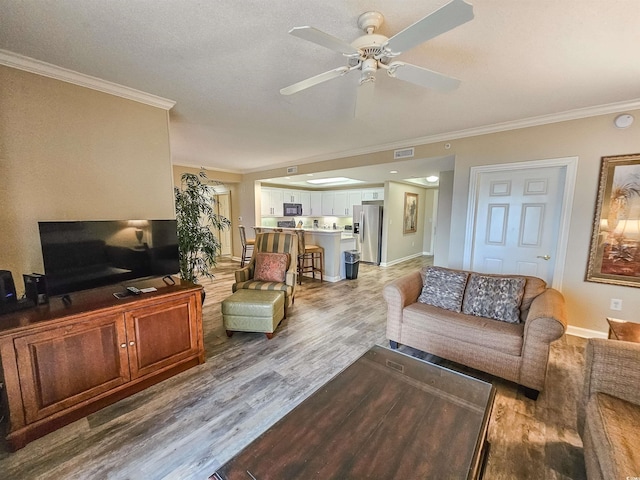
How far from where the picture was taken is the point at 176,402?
1.95m

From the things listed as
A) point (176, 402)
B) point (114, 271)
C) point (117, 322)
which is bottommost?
point (176, 402)

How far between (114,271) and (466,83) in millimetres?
3299

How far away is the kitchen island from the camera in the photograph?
17.3 ft

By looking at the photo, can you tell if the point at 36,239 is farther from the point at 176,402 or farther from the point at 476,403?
the point at 476,403

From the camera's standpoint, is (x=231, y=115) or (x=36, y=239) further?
(x=231, y=115)

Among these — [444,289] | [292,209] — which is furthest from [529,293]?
[292,209]

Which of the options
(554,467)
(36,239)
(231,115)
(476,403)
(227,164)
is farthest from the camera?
(227,164)

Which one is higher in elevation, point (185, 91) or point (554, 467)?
point (185, 91)

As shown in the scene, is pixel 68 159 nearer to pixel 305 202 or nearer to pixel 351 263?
pixel 351 263

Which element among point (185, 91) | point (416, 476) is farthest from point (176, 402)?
point (185, 91)

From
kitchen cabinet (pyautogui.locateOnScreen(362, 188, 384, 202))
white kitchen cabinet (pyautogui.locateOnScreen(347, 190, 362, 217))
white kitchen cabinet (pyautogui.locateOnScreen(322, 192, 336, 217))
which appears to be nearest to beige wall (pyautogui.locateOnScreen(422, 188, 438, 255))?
kitchen cabinet (pyautogui.locateOnScreen(362, 188, 384, 202))

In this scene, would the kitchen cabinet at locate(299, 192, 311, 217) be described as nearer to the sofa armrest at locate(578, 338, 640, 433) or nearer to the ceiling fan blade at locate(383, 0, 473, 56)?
the ceiling fan blade at locate(383, 0, 473, 56)

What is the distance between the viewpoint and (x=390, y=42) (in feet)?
4.49

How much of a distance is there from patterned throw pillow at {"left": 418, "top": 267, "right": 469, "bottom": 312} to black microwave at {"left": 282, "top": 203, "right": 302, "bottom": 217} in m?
5.78
